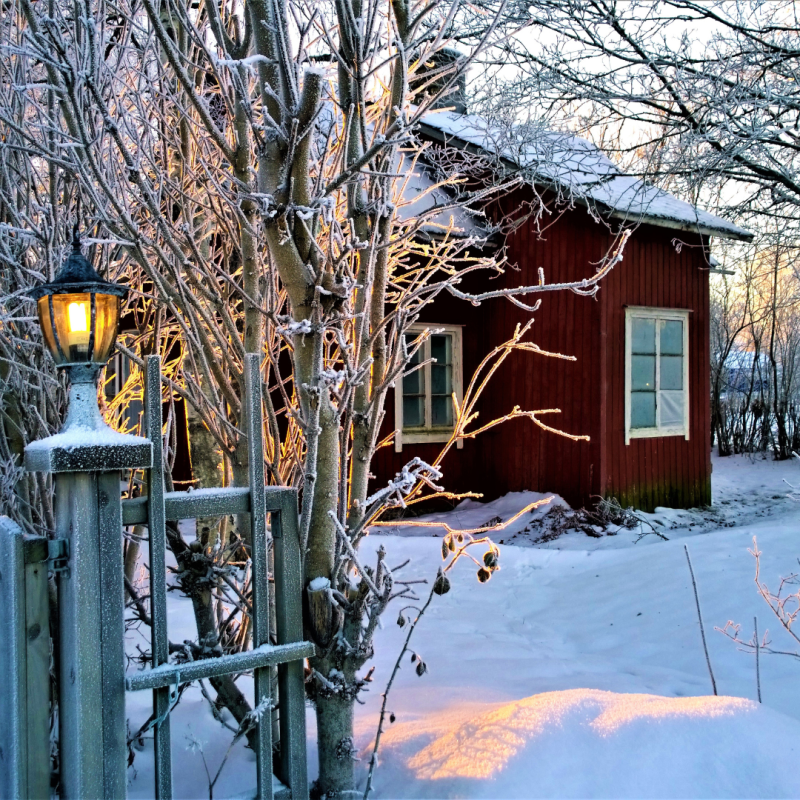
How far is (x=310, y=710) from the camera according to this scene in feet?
12.2

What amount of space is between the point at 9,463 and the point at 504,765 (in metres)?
2.26

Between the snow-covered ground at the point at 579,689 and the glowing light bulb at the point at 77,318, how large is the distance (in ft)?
5.79

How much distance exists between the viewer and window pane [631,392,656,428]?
1025cm

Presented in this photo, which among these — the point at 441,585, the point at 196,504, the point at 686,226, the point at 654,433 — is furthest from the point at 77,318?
the point at 654,433

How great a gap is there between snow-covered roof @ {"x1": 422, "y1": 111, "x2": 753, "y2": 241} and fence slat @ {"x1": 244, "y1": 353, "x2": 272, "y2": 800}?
4982mm

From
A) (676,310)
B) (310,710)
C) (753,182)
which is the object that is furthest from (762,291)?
(310,710)

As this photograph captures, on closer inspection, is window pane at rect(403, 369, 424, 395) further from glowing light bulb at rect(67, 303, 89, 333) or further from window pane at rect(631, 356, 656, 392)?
glowing light bulb at rect(67, 303, 89, 333)

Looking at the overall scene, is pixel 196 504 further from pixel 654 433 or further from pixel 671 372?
pixel 671 372

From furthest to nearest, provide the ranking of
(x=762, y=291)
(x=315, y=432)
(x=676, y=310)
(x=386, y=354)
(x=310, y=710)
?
(x=762, y=291) < (x=676, y=310) < (x=310, y=710) < (x=386, y=354) < (x=315, y=432)

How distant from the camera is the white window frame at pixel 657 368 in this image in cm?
1006

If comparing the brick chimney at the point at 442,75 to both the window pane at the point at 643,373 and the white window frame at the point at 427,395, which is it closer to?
the white window frame at the point at 427,395

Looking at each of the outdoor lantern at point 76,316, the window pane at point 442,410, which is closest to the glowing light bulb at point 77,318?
the outdoor lantern at point 76,316

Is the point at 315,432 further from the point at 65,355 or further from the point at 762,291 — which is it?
the point at 762,291

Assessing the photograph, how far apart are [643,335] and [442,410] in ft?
9.56
